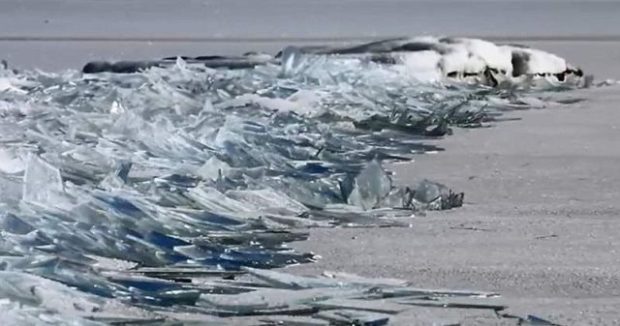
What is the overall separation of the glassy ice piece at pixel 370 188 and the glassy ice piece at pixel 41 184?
0.44 m

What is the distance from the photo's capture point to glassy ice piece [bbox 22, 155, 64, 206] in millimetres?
1609

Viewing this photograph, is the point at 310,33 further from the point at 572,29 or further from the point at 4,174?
the point at 4,174

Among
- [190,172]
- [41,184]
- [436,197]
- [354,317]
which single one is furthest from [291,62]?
[354,317]

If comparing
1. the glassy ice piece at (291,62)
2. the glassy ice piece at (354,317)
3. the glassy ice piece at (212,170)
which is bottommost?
the glassy ice piece at (354,317)

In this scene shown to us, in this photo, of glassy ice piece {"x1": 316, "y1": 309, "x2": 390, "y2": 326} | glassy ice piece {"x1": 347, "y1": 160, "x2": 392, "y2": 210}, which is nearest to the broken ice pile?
glassy ice piece {"x1": 347, "y1": 160, "x2": 392, "y2": 210}

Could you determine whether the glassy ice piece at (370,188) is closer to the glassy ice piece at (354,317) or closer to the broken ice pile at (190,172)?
the broken ice pile at (190,172)

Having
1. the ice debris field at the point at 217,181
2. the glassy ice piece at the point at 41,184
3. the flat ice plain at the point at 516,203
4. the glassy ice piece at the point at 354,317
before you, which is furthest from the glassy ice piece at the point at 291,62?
the glassy ice piece at the point at 354,317

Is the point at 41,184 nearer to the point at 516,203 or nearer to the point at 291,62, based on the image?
the point at 516,203

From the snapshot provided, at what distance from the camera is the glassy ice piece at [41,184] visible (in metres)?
1.61

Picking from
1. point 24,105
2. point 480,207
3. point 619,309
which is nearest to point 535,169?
point 480,207

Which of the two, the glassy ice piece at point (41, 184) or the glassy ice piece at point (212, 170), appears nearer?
the glassy ice piece at point (41, 184)

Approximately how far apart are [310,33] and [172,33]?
716 millimetres

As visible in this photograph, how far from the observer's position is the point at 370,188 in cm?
189

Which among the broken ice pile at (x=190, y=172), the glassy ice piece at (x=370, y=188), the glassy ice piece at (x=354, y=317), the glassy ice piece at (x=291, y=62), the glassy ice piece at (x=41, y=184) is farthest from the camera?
the glassy ice piece at (x=291, y=62)
